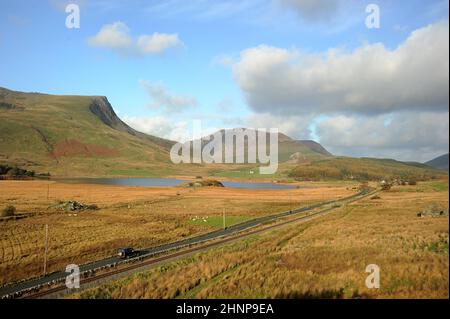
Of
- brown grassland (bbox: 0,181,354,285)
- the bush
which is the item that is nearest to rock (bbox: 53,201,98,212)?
brown grassland (bbox: 0,181,354,285)

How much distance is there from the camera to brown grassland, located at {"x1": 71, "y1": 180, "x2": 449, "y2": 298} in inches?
926

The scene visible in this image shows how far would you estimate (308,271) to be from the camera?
1168 inches

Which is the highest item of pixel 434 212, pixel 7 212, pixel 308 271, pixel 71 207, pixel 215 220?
pixel 434 212

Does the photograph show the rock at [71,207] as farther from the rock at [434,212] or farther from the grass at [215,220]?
the rock at [434,212]

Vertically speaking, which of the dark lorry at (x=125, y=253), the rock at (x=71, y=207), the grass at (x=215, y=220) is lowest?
the grass at (x=215, y=220)

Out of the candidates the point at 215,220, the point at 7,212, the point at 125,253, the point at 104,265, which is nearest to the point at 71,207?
the point at 7,212

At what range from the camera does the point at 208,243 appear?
1972 inches

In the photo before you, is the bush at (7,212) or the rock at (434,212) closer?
the rock at (434,212)

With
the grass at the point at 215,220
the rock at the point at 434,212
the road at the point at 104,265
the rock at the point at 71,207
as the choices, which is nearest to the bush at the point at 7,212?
the rock at the point at 71,207

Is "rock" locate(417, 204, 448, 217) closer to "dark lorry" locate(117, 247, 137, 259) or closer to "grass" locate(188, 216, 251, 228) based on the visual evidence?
"grass" locate(188, 216, 251, 228)

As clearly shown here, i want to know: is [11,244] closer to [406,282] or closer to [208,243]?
[208,243]

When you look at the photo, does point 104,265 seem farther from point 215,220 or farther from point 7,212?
point 7,212

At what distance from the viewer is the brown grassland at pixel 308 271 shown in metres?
23.5
